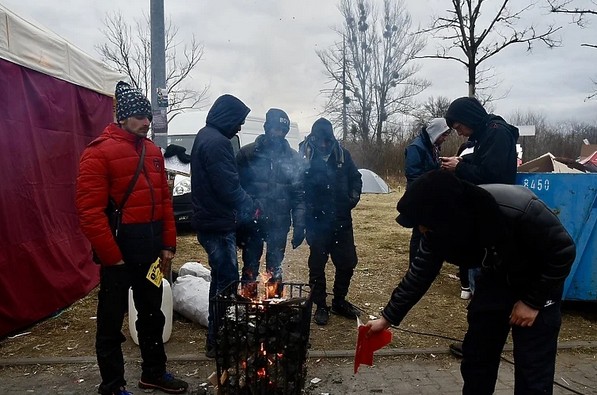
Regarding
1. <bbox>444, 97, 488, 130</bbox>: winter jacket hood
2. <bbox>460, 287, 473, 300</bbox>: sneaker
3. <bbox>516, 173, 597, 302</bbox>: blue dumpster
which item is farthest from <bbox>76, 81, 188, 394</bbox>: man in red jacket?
<bbox>516, 173, 597, 302</bbox>: blue dumpster

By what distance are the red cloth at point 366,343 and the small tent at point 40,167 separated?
10.8 feet

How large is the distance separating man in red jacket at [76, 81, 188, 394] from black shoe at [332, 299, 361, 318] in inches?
78.1

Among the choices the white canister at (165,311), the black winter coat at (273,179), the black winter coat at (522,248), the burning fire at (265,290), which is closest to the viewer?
the black winter coat at (522,248)

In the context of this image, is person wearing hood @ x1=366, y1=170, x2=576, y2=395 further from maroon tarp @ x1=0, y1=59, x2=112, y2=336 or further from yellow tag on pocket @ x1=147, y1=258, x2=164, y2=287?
maroon tarp @ x1=0, y1=59, x2=112, y2=336

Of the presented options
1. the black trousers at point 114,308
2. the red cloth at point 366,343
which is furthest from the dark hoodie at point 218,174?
the red cloth at point 366,343

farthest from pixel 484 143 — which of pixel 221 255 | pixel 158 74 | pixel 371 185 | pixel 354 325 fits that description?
pixel 371 185

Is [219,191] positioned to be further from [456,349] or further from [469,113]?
[456,349]

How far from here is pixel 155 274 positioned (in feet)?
11.0

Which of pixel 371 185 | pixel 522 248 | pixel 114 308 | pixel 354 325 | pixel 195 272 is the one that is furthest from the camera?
pixel 371 185

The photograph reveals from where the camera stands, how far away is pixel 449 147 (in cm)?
2384

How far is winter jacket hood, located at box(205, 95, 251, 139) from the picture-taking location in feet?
12.6

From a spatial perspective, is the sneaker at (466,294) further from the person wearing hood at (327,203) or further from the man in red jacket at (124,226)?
the man in red jacket at (124,226)

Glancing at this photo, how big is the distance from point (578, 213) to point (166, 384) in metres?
4.13

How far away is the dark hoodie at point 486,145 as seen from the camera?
3.85m
